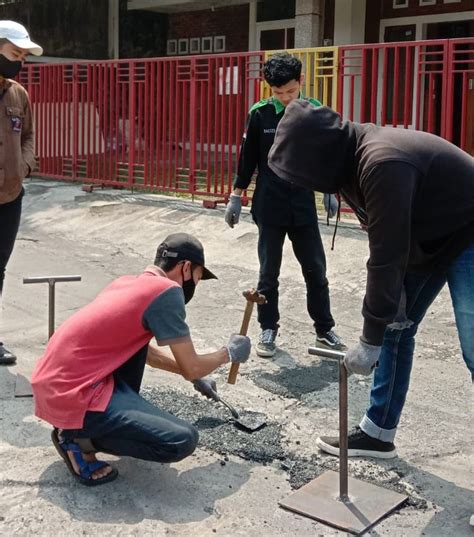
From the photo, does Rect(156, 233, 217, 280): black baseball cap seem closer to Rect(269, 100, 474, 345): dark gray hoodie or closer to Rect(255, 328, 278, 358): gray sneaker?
Rect(269, 100, 474, 345): dark gray hoodie

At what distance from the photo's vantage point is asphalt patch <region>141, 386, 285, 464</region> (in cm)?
381

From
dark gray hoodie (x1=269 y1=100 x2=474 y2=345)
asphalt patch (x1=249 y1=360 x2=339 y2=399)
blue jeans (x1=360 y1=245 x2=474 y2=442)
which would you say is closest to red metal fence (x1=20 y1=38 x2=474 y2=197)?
asphalt patch (x1=249 y1=360 x2=339 y2=399)

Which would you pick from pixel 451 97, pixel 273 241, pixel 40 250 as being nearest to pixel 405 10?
pixel 451 97

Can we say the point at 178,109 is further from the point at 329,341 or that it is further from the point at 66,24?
the point at 66,24

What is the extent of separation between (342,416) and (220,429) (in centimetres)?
95

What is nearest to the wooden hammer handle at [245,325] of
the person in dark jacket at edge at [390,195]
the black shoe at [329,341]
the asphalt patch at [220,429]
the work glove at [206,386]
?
the work glove at [206,386]

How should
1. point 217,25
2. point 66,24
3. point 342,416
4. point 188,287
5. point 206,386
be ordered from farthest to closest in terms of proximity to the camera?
1. point 66,24
2. point 217,25
3. point 206,386
4. point 188,287
5. point 342,416

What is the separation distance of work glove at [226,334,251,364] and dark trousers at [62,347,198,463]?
1.35 ft

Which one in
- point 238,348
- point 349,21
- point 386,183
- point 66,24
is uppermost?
point 66,24

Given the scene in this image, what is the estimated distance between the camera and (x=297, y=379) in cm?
486

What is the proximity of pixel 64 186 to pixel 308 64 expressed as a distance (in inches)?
179

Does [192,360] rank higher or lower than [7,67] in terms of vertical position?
lower

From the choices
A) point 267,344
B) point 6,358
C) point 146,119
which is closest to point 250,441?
point 267,344

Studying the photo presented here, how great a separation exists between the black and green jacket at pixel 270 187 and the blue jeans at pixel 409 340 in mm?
1715
